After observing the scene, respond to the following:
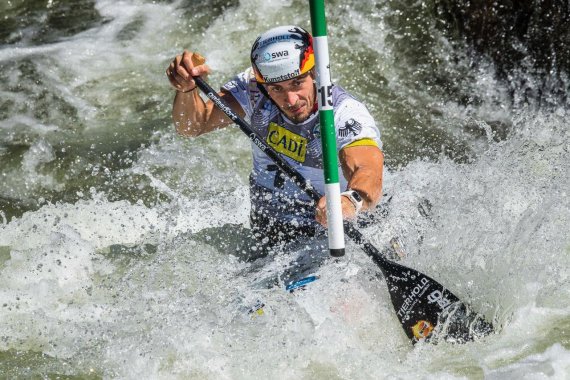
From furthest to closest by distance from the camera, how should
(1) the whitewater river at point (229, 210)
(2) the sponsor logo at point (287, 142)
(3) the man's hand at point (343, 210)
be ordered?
(2) the sponsor logo at point (287, 142), (1) the whitewater river at point (229, 210), (3) the man's hand at point (343, 210)

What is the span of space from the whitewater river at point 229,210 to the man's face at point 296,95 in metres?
0.77

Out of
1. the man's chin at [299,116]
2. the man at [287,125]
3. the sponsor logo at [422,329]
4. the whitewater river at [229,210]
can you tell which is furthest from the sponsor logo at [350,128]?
the sponsor logo at [422,329]

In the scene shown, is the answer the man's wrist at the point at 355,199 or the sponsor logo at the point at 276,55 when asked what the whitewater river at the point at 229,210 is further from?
the sponsor logo at the point at 276,55

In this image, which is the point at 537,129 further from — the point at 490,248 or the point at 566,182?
the point at 490,248

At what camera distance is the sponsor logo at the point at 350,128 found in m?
4.32

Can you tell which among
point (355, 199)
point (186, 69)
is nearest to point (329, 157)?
point (355, 199)

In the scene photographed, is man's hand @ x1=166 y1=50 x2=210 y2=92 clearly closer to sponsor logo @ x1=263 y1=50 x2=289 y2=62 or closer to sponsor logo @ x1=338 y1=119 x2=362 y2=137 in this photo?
sponsor logo @ x1=263 y1=50 x2=289 y2=62

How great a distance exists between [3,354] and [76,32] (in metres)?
4.78

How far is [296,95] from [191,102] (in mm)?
773

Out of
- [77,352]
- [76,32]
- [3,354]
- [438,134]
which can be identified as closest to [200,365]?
[77,352]

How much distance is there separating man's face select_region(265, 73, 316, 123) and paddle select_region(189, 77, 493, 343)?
0.36 m

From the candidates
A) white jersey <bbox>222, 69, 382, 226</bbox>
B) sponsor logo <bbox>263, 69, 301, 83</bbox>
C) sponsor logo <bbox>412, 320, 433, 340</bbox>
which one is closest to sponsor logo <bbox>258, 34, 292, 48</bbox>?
sponsor logo <bbox>263, 69, 301, 83</bbox>

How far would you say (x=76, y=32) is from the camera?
846cm

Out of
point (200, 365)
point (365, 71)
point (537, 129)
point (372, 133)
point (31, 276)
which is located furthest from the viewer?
point (365, 71)
